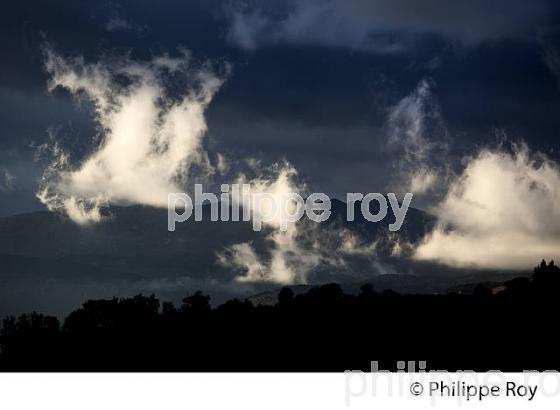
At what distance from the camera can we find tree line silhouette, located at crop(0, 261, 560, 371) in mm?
116688

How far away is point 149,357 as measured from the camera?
12456cm

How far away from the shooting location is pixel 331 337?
13150 cm

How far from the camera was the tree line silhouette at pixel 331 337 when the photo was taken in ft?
383

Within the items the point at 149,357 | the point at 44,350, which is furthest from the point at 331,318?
the point at 44,350

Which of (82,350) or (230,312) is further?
(230,312)
